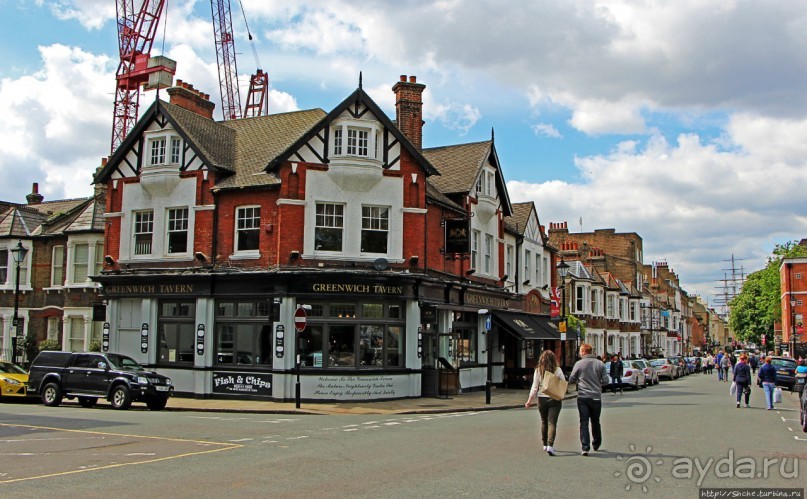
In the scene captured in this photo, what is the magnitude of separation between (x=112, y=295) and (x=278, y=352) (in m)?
7.51

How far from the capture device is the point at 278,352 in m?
24.3

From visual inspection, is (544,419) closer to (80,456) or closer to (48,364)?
(80,456)

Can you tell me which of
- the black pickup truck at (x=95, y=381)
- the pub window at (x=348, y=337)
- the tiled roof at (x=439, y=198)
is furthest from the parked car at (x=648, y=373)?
the black pickup truck at (x=95, y=381)

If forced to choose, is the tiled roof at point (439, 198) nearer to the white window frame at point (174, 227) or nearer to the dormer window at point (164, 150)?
the white window frame at point (174, 227)

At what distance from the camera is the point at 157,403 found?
22.1 meters

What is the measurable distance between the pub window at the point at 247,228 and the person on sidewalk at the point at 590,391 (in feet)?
50.9

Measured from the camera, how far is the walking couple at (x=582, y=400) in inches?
473

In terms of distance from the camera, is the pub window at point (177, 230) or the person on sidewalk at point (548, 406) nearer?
the person on sidewalk at point (548, 406)

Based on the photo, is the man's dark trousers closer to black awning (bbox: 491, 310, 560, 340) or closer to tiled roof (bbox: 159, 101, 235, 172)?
tiled roof (bbox: 159, 101, 235, 172)

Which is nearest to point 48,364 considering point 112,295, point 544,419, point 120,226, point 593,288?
point 112,295

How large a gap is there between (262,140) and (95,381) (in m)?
11.4

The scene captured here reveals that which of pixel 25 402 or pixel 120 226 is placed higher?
pixel 120 226

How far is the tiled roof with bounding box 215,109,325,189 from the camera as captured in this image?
85.6 feet

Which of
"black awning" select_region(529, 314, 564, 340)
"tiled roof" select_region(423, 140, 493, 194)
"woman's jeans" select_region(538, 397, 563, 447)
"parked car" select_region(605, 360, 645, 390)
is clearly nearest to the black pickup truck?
"woman's jeans" select_region(538, 397, 563, 447)
